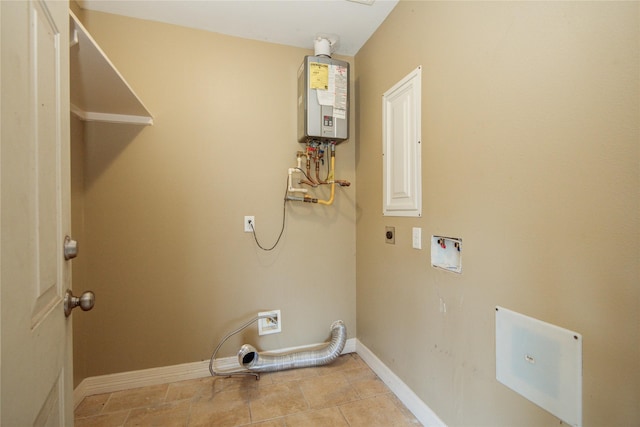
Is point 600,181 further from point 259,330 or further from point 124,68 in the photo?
point 124,68

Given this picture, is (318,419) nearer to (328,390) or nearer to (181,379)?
(328,390)

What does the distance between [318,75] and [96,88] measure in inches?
51.6

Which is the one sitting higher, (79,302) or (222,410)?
(79,302)

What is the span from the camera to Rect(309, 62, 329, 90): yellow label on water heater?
1819 millimetres

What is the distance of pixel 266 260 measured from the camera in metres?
2.02

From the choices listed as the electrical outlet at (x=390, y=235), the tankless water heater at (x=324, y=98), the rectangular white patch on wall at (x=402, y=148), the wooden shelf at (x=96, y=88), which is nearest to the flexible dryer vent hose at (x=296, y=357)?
the electrical outlet at (x=390, y=235)

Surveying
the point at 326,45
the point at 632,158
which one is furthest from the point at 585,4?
the point at 326,45

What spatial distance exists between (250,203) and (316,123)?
77cm

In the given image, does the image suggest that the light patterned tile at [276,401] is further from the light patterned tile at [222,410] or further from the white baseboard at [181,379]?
the white baseboard at [181,379]

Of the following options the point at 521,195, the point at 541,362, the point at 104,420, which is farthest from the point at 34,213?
the point at 104,420

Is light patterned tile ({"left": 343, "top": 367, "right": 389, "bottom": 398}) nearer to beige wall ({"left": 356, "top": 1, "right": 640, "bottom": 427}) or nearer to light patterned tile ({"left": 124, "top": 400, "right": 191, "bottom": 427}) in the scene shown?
beige wall ({"left": 356, "top": 1, "right": 640, "bottom": 427})

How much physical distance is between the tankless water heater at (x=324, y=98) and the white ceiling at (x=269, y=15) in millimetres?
244

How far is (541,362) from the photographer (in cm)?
90

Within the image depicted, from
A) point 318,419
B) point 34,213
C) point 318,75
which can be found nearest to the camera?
point 34,213
